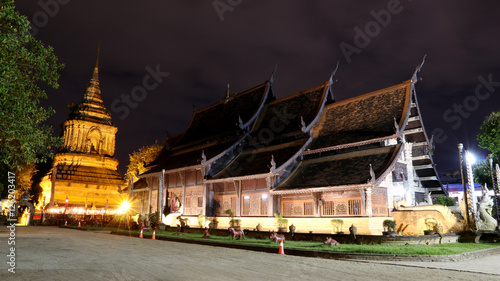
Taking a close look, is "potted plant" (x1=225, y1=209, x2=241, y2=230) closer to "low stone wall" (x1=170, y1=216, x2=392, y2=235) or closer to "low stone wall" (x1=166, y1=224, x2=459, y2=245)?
"low stone wall" (x1=170, y1=216, x2=392, y2=235)

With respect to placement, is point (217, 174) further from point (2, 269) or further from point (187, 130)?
point (2, 269)

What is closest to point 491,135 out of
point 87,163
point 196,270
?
point 196,270

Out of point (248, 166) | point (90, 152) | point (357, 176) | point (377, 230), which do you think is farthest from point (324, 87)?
point (90, 152)

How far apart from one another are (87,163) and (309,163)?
4361 cm

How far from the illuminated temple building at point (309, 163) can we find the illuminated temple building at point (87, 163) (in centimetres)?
2315

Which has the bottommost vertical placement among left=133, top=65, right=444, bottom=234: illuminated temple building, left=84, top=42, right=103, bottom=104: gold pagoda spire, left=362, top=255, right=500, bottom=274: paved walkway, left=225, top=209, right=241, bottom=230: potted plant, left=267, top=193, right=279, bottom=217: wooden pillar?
left=362, top=255, right=500, bottom=274: paved walkway

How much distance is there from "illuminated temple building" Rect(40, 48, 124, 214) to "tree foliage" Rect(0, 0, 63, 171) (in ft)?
118

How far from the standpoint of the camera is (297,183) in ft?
76.7

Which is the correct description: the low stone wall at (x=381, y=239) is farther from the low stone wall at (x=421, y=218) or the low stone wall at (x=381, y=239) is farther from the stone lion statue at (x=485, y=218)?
the stone lion statue at (x=485, y=218)

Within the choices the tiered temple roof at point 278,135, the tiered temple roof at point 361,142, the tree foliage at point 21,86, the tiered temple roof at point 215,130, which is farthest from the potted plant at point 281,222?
the tree foliage at point 21,86

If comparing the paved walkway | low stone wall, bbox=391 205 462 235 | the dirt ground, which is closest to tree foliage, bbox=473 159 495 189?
low stone wall, bbox=391 205 462 235

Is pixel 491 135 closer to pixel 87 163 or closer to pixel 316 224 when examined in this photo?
pixel 316 224

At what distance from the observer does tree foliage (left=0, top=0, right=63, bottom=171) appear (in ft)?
41.0

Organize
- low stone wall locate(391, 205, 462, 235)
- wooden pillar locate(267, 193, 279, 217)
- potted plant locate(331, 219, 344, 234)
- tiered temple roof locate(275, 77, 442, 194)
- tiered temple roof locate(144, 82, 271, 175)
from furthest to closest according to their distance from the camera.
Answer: tiered temple roof locate(144, 82, 271, 175), wooden pillar locate(267, 193, 279, 217), tiered temple roof locate(275, 77, 442, 194), potted plant locate(331, 219, 344, 234), low stone wall locate(391, 205, 462, 235)
